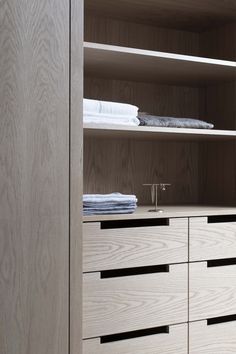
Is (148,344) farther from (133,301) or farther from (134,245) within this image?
(134,245)

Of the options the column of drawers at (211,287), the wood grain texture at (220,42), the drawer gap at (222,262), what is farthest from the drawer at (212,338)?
the wood grain texture at (220,42)

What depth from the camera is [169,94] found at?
9.11ft

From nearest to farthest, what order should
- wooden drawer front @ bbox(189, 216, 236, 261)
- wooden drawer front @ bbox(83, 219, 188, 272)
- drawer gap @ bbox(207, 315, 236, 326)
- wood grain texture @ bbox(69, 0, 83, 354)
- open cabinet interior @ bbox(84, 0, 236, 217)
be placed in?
wood grain texture @ bbox(69, 0, 83, 354) → wooden drawer front @ bbox(83, 219, 188, 272) → wooden drawer front @ bbox(189, 216, 236, 261) → drawer gap @ bbox(207, 315, 236, 326) → open cabinet interior @ bbox(84, 0, 236, 217)

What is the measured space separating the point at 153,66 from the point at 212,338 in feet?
3.49

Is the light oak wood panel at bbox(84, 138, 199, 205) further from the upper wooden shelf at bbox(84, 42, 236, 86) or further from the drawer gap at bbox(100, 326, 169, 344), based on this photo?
the drawer gap at bbox(100, 326, 169, 344)

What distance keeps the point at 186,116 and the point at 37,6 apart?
1.26 m

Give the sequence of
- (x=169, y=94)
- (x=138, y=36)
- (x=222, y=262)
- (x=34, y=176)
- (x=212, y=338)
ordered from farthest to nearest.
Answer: (x=169, y=94) → (x=138, y=36) → (x=222, y=262) → (x=212, y=338) → (x=34, y=176)

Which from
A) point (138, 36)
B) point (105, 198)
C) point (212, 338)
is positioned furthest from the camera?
point (138, 36)

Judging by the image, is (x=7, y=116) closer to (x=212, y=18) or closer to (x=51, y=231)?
(x=51, y=231)

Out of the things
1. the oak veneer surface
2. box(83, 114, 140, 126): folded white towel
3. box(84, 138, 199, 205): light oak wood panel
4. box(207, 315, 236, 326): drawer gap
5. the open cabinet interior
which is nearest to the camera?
the oak veneer surface

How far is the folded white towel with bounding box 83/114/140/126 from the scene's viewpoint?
6.79 ft

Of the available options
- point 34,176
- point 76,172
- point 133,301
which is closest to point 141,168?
point 133,301

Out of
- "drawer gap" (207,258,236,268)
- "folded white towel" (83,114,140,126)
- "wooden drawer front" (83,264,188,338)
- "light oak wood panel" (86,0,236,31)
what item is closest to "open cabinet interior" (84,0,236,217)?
"light oak wood panel" (86,0,236,31)

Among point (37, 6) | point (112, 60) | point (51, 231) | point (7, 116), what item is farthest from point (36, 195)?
point (112, 60)
